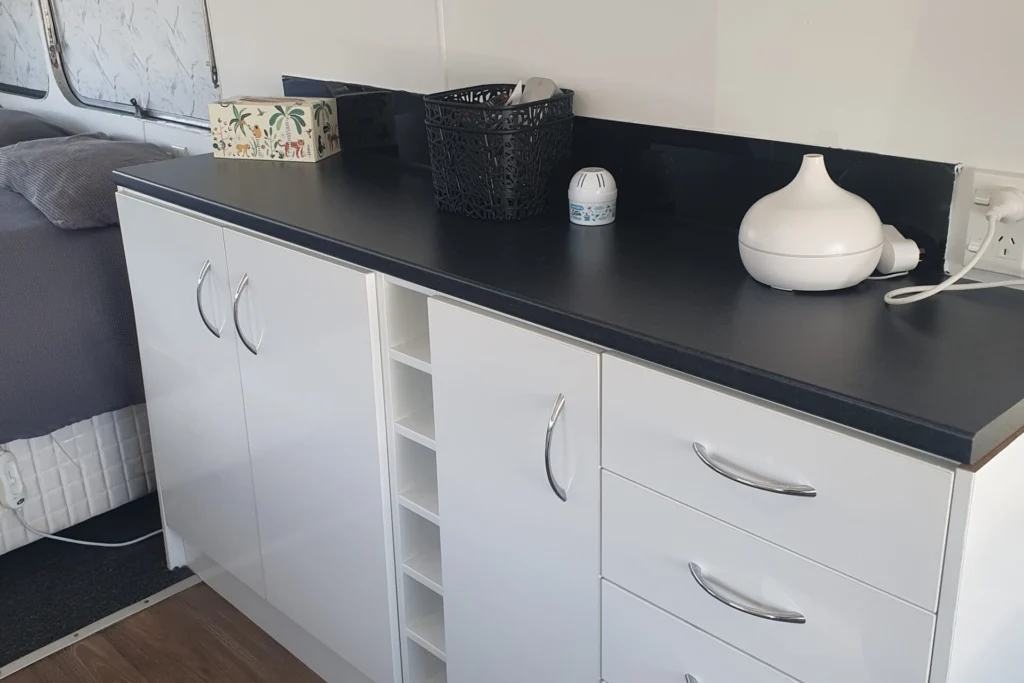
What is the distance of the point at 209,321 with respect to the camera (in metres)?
1.74

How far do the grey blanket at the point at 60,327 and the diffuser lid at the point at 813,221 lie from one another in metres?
1.54

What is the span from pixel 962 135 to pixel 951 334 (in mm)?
272

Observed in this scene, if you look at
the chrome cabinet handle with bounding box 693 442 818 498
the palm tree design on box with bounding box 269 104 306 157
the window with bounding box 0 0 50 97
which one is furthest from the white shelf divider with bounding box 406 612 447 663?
the window with bounding box 0 0 50 97

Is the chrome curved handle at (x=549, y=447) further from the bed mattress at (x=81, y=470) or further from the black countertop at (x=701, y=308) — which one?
the bed mattress at (x=81, y=470)

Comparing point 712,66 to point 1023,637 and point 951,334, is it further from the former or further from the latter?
point 1023,637

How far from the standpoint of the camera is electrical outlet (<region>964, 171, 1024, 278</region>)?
1.13 meters

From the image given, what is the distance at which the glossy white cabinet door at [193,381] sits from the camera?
1.72m

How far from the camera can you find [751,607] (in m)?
1.02

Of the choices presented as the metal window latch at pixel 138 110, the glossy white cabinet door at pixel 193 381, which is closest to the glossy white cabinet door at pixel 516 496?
the glossy white cabinet door at pixel 193 381

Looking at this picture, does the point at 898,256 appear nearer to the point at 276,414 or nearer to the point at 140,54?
the point at 276,414

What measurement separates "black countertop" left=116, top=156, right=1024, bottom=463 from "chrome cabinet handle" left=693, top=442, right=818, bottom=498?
8cm

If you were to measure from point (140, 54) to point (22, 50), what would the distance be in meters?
0.85

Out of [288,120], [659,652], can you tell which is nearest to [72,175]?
[288,120]

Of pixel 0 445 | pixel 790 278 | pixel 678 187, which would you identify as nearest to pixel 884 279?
pixel 790 278
